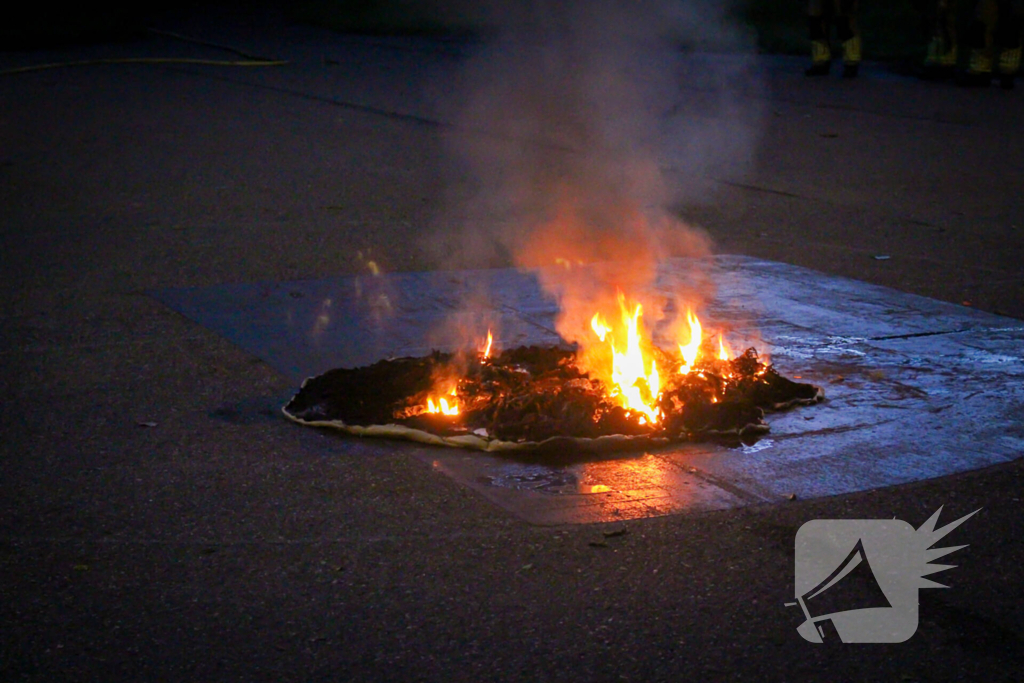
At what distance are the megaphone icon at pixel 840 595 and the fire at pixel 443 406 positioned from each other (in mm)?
1591

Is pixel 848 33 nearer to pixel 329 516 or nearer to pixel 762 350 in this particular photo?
pixel 762 350

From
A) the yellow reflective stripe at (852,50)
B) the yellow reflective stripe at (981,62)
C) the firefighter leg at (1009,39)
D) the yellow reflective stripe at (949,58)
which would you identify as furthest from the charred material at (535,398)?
the yellow reflective stripe at (949,58)

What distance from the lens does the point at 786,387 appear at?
470 centimetres

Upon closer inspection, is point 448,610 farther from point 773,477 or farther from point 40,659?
point 773,477

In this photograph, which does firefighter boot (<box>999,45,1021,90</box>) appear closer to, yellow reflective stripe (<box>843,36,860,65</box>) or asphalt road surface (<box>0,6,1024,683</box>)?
yellow reflective stripe (<box>843,36,860,65</box>)

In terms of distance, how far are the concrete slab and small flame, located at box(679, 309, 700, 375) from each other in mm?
337

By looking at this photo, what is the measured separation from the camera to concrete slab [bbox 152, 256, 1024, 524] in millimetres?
3926

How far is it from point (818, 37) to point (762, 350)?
11320 mm

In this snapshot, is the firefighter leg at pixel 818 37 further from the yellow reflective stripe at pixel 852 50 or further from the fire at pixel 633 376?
the fire at pixel 633 376

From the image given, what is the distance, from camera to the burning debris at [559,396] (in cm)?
431

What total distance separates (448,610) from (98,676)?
82cm

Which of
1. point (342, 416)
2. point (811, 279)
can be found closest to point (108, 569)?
point (342, 416)

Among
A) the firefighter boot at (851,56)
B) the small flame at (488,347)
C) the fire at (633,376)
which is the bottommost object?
the small flame at (488,347)

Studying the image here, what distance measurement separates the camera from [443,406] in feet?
14.9
